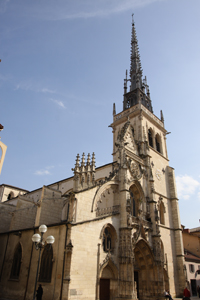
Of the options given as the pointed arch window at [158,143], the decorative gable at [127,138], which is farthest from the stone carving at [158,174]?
the decorative gable at [127,138]

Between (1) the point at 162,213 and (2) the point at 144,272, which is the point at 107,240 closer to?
(2) the point at 144,272

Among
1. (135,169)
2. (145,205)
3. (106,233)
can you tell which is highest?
(135,169)

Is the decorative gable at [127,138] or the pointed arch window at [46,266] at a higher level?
the decorative gable at [127,138]

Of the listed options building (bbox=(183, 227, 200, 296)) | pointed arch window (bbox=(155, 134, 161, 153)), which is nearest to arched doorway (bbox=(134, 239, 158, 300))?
building (bbox=(183, 227, 200, 296))

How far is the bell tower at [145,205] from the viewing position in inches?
761

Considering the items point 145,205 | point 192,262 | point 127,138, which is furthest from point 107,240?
point 192,262

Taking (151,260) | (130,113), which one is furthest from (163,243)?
(130,113)

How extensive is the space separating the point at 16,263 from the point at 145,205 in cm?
1293

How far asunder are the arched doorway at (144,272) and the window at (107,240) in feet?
12.2

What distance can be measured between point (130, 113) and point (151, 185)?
10.4 m

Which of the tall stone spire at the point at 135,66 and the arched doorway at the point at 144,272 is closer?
the arched doorway at the point at 144,272

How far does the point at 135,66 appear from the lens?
39750mm

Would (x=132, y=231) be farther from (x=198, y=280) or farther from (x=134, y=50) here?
(x=134, y=50)

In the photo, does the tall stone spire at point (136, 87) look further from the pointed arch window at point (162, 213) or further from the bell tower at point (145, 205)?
the pointed arch window at point (162, 213)
